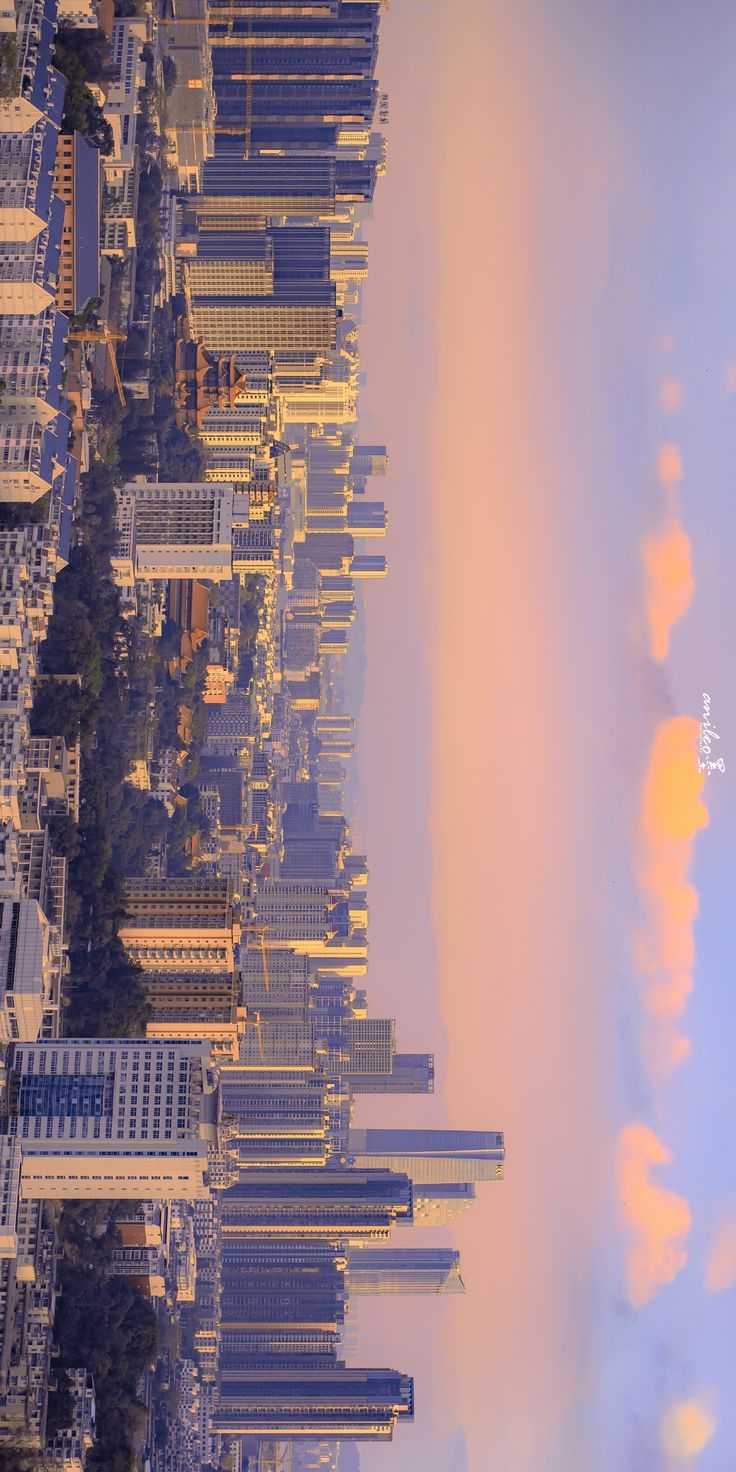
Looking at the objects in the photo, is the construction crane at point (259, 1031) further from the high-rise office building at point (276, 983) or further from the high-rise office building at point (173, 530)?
the high-rise office building at point (173, 530)

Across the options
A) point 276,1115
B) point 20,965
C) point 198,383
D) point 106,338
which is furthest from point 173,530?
point 276,1115

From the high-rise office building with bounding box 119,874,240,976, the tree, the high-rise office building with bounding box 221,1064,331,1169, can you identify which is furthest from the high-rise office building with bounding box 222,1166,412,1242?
the tree

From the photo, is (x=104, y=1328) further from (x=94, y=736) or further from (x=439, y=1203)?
(x=439, y=1203)

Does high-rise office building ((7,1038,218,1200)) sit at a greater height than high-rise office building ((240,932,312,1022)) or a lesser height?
lesser

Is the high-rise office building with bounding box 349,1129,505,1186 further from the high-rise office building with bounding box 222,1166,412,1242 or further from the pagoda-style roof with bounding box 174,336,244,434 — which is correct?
the pagoda-style roof with bounding box 174,336,244,434

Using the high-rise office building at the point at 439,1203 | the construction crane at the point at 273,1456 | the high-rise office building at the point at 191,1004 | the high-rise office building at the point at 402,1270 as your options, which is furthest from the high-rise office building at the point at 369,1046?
the high-rise office building at the point at 191,1004

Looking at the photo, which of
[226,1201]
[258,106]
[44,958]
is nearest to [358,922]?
[226,1201]
